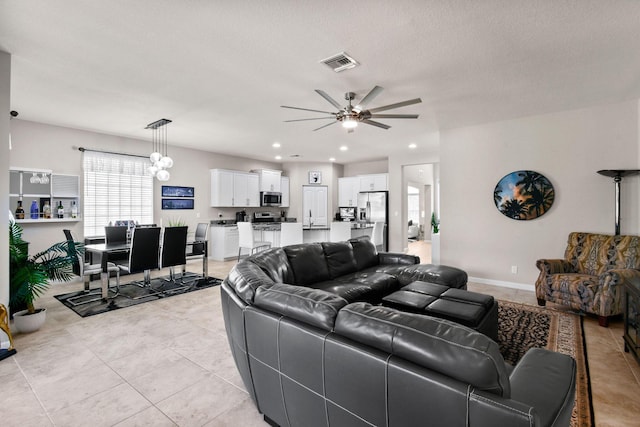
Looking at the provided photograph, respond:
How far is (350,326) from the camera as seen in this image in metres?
1.26

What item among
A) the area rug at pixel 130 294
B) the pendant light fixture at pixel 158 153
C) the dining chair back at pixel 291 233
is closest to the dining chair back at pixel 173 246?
the area rug at pixel 130 294

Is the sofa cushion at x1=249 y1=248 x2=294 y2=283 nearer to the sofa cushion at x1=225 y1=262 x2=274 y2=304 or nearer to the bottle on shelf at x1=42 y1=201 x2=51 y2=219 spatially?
the sofa cushion at x1=225 y1=262 x2=274 y2=304

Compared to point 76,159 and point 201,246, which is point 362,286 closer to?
point 201,246

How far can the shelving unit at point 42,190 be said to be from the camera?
4.84m

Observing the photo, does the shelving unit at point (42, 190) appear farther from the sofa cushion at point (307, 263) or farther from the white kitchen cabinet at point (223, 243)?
the sofa cushion at point (307, 263)

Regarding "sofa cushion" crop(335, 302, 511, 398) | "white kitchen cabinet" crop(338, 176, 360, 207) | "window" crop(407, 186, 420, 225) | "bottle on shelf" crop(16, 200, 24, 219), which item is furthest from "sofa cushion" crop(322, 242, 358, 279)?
"window" crop(407, 186, 420, 225)

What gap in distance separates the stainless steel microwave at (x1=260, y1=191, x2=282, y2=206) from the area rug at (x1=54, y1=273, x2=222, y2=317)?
11.0ft

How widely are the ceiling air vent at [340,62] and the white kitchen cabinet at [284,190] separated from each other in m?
6.25

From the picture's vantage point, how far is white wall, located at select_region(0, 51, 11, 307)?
2.84m

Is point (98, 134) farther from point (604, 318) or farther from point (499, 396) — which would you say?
point (604, 318)

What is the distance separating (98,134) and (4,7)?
4074 mm

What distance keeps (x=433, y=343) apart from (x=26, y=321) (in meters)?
4.06

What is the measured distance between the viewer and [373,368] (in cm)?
111

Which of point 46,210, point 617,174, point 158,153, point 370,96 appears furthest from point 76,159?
point 617,174
